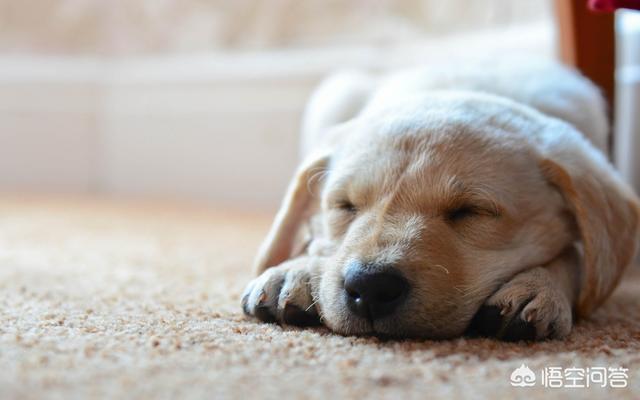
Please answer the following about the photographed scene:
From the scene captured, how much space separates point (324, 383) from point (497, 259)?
30.5 inches

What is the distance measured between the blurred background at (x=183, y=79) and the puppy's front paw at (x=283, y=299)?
2988 mm

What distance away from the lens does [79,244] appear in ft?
11.4

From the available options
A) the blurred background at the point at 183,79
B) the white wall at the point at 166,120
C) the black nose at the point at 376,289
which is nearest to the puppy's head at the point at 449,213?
the black nose at the point at 376,289

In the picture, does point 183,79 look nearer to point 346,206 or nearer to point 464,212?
point 346,206

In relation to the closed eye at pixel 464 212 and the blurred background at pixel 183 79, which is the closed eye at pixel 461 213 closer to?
the closed eye at pixel 464 212

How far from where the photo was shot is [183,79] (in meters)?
5.72

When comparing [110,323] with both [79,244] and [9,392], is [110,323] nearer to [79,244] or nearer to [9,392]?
[9,392]

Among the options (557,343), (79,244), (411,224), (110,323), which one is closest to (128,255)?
(79,244)

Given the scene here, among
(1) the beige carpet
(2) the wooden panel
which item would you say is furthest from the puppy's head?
(2) the wooden panel

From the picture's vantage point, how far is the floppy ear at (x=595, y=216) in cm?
210

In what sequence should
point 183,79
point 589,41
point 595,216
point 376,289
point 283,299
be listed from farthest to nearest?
point 183,79 < point 589,41 < point 595,216 < point 283,299 < point 376,289

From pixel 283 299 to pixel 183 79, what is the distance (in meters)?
4.04

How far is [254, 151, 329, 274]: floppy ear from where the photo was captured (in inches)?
92.7

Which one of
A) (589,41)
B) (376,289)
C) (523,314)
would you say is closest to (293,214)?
(376,289)
